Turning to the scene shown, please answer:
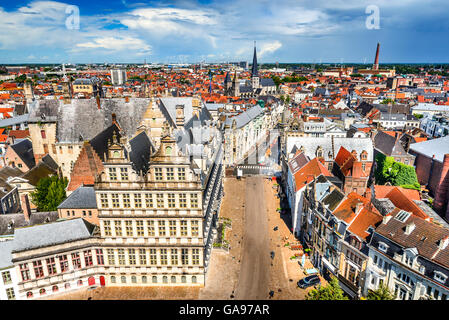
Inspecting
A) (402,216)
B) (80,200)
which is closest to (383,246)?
(402,216)

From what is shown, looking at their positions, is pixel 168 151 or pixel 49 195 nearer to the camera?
pixel 168 151

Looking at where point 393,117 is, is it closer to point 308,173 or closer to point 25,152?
point 308,173

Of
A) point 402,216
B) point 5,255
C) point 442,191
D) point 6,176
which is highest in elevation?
point 402,216

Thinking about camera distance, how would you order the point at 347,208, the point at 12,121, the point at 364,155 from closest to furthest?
the point at 347,208 → the point at 364,155 → the point at 12,121

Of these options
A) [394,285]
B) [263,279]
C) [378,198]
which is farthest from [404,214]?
[263,279]

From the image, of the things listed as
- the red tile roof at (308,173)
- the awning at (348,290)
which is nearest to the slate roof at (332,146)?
the red tile roof at (308,173)

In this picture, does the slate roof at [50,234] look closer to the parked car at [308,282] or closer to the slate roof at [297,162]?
the parked car at [308,282]

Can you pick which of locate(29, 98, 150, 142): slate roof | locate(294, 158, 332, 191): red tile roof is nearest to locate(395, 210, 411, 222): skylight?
locate(294, 158, 332, 191): red tile roof
